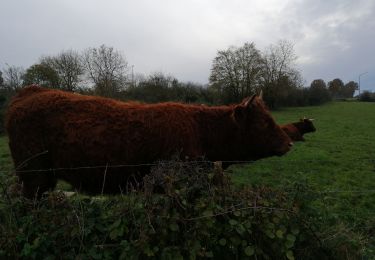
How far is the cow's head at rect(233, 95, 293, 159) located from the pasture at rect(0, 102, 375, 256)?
0.55 metres

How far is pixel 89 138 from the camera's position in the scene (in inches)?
200

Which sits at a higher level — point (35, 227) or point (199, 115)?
point (199, 115)

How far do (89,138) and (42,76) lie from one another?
3879 cm

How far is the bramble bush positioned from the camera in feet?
11.9

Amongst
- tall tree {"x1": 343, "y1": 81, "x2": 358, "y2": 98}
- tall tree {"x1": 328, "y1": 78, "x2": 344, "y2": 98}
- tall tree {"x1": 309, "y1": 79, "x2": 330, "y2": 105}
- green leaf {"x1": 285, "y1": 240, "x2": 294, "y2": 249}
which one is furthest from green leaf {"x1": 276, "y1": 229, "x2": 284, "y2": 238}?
tall tree {"x1": 343, "y1": 81, "x2": 358, "y2": 98}

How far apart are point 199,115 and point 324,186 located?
6.82 m

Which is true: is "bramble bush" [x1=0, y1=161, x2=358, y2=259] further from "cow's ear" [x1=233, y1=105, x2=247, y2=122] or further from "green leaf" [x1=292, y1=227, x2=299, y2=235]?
"cow's ear" [x1=233, y1=105, x2=247, y2=122]

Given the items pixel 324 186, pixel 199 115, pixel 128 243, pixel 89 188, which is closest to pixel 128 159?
pixel 89 188

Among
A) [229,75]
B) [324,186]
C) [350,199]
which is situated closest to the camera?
[350,199]

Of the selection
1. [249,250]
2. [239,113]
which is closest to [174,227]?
[249,250]

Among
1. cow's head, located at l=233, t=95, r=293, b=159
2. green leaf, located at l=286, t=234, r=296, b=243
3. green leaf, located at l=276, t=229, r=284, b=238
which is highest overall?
cow's head, located at l=233, t=95, r=293, b=159

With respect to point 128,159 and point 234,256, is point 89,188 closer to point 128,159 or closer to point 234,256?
point 128,159

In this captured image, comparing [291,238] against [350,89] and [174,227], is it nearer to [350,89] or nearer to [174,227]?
[174,227]

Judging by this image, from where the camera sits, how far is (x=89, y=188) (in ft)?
17.4
